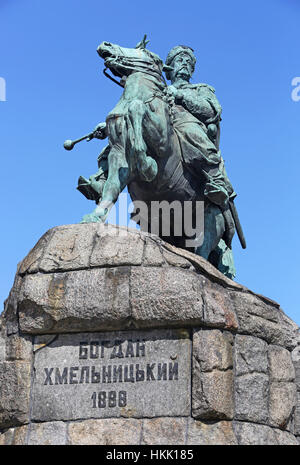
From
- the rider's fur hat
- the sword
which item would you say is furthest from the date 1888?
the rider's fur hat

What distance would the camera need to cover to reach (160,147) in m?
8.16

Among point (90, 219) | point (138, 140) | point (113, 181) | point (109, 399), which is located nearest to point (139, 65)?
point (138, 140)

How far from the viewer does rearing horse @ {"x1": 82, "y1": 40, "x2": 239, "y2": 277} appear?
7.89m

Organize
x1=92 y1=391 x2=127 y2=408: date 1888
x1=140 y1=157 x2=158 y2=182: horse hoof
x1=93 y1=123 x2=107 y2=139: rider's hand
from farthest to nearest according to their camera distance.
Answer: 1. x1=93 y1=123 x2=107 y2=139: rider's hand
2. x1=140 y1=157 x2=158 y2=182: horse hoof
3. x1=92 y1=391 x2=127 y2=408: date 1888

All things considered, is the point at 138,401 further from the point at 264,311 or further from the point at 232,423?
the point at 264,311

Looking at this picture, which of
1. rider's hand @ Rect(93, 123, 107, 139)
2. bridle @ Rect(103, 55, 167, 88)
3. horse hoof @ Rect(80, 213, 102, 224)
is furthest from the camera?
rider's hand @ Rect(93, 123, 107, 139)

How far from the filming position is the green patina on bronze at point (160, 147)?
7.94 meters

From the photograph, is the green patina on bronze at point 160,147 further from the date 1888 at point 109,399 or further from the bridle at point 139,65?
the date 1888 at point 109,399

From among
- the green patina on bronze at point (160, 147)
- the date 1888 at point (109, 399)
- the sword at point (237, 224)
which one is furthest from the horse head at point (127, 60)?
the date 1888 at point (109, 399)

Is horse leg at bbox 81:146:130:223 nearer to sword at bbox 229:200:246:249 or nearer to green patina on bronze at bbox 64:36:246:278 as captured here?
green patina on bronze at bbox 64:36:246:278

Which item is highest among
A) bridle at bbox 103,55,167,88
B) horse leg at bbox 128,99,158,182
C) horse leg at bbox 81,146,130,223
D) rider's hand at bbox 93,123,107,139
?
bridle at bbox 103,55,167,88

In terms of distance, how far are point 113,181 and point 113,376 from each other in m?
1.99

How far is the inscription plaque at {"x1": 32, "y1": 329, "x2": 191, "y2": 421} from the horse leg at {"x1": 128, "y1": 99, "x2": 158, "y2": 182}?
1.96 metres
